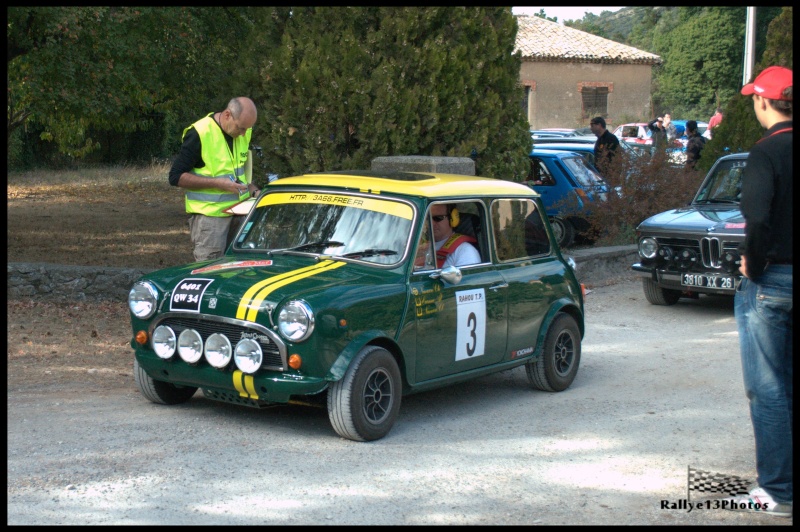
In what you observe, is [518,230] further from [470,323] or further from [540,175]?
[540,175]

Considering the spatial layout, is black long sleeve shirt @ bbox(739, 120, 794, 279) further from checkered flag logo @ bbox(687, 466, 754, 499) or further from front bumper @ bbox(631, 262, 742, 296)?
front bumper @ bbox(631, 262, 742, 296)

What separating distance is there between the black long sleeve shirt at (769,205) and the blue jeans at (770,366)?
102mm

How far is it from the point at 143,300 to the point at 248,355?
0.97 meters

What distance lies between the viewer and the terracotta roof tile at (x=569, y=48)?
166ft

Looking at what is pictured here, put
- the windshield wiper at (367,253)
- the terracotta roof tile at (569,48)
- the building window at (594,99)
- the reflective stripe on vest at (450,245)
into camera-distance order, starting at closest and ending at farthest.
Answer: the windshield wiper at (367,253) → the reflective stripe on vest at (450,245) → the terracotta roof tile at (569,48) → the building window at (594,99)

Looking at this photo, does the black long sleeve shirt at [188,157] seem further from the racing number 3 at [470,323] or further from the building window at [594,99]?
the building window at [594,99]

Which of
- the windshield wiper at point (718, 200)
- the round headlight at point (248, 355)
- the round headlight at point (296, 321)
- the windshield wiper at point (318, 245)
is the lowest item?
the round headlight at point (248, 355)

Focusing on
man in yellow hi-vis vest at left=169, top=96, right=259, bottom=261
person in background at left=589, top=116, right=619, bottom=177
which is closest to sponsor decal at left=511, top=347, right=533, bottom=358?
man in yellow hi-vis vest at left=169, top=96, right=259, bottom=261

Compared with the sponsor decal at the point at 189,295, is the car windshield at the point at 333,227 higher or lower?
higher

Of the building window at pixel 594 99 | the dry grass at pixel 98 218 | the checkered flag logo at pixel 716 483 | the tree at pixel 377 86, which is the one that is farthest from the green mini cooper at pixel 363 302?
the building window at pixel 594 99

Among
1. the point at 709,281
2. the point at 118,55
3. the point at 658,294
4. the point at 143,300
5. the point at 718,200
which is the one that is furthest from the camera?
the point at 658,294

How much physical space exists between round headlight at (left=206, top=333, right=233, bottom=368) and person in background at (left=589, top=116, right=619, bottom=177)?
9.95m

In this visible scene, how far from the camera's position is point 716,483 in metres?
5.63

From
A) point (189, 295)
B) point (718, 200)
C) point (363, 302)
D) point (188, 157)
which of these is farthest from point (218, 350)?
point (718, 200)
